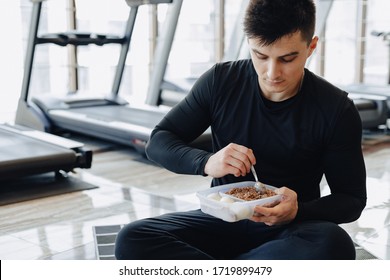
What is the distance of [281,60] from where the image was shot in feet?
4.95

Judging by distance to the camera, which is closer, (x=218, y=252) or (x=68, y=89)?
(x=218, y=252)

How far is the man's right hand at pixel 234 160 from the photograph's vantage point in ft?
4.82

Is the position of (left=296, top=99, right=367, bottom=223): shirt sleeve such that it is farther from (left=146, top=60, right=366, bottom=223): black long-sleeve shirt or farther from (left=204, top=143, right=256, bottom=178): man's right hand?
(left=204, top=143, right=256, bottom=178): man's right hand

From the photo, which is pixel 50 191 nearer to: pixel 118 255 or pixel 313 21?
pixel 118 255

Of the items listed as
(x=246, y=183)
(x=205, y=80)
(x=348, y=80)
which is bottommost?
(x=348, y=80)

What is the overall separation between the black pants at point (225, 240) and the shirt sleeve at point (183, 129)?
0.19 m

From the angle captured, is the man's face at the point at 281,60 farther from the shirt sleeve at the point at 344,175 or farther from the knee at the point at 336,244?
the knee at the point at 336,244

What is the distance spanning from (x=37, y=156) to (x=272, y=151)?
207 cm

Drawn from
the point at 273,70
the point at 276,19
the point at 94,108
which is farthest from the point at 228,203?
the point at 94,108

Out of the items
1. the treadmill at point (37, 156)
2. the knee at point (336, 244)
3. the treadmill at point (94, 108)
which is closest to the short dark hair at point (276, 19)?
the knee at point (336, 244)

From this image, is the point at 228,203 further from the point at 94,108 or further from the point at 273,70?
the point at 94,108

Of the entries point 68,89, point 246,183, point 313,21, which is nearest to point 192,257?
point 246,183

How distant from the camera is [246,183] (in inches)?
63.5

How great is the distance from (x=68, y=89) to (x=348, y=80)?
15.0ft
